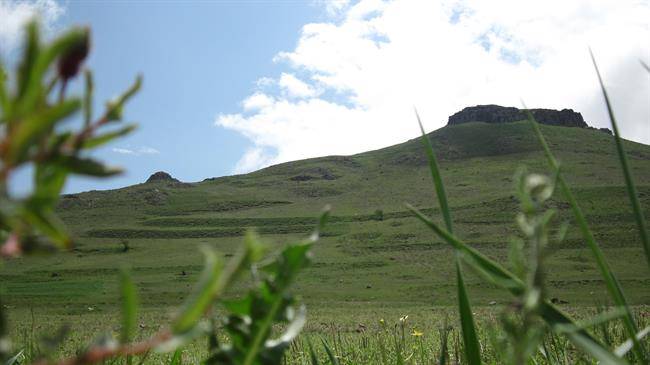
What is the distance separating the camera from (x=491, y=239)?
54.9 m

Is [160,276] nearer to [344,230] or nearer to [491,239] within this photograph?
[344,230]

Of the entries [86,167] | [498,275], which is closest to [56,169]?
[86,167]

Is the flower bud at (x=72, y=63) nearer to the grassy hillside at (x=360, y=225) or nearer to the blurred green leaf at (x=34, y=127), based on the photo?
the blurred green leaf at (x=34, y=127)

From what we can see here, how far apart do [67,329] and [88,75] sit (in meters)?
0.12

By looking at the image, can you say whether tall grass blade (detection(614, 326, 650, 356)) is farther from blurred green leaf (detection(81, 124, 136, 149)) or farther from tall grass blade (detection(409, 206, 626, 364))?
blurred green leaf (detection(81, 124, 136, 149))

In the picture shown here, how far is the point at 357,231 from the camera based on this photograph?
65625 millimetres

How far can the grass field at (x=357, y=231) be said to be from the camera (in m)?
34.2

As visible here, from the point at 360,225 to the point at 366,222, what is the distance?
173 cm

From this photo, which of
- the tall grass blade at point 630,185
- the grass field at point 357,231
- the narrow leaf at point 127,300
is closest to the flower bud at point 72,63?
the narrow leaf at point 127,300

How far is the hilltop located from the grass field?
0.81 feet

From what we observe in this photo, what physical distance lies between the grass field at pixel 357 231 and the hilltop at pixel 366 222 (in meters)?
0.25

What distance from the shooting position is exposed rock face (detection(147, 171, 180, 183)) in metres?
110

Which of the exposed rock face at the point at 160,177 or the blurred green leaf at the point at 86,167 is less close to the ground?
the exposed rock face at the point at 160,177

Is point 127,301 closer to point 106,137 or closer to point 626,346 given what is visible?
point 106,137
